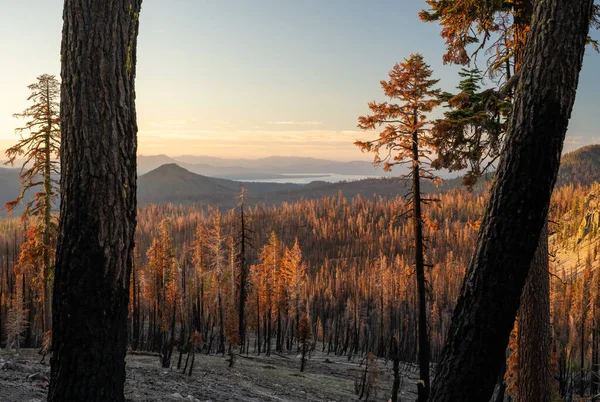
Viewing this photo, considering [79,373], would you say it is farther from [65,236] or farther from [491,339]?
[491,339]

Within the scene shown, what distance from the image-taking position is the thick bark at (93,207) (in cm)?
411

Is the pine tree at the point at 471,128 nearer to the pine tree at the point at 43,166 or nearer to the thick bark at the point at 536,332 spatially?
the thick bark at the point at 536,332

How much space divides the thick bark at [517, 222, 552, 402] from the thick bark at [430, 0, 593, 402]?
5.56m

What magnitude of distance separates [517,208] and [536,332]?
6398mm

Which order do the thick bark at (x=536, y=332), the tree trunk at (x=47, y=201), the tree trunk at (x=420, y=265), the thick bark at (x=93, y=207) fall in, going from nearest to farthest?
the thick bark at (x=93, y=207), the thick bark at (x=536, y=332), the tree trunk at (x=420, y=265), the tree trunk at (x=47, y=201)

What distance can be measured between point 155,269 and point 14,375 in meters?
33.3

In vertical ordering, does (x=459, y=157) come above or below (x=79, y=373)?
above

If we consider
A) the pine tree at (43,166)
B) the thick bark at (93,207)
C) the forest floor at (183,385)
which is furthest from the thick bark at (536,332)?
the pine tree at (43,166)

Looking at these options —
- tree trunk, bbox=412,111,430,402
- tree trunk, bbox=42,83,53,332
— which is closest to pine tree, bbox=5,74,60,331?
tree trunk, bbox=42,83,53,332

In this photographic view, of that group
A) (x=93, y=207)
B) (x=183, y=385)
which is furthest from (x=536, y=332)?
(x=183, y=385)

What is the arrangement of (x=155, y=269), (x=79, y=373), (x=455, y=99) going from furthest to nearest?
1. (x=155, y=269)
2. (x=455, y=99)
3. (x=79, y=373)

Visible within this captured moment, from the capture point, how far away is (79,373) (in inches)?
160

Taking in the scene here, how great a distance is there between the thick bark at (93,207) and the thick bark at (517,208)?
3.65 meters

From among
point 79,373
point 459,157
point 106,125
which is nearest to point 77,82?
point 106,125
